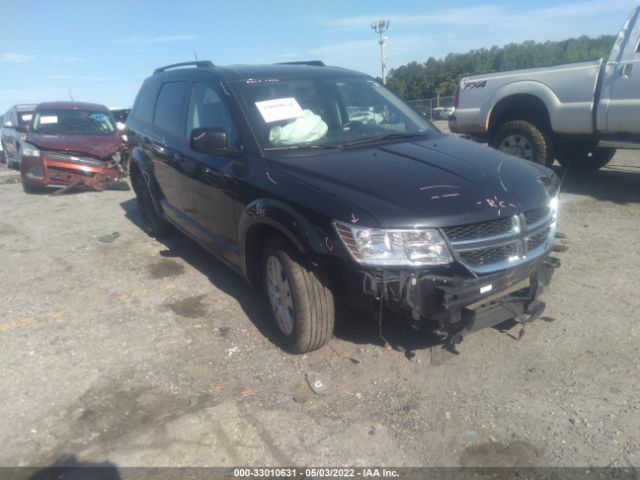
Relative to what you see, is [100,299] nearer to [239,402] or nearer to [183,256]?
[183,256]

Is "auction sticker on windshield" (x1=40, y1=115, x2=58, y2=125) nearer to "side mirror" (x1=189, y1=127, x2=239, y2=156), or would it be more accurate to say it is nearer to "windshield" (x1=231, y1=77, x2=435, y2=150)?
"windshield" (x1=231, y1=77, x2=435, y2=150)

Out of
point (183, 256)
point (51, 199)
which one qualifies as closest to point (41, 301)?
point (183, 256)

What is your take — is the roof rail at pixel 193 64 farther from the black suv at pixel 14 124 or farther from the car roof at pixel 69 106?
the black suv at pixel 14 124

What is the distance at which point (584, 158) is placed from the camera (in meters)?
8.03

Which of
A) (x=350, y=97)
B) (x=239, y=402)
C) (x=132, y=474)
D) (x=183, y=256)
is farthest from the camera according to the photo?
(x=183, y=256)

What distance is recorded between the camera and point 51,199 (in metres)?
9.10

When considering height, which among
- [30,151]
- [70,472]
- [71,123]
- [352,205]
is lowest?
[70,472]

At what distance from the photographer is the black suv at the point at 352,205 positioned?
266 cm

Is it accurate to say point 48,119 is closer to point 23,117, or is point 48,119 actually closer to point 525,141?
point 23,117

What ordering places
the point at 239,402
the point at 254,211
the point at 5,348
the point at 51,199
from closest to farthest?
1. the point at 239,402
2. the point at 254,211
3. the point at 5,348
4. the point at 51,199

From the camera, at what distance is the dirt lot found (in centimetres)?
256

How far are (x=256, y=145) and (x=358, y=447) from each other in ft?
6.60

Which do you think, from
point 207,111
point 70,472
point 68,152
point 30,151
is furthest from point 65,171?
point 70,472

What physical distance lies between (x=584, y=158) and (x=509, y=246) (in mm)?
6202
